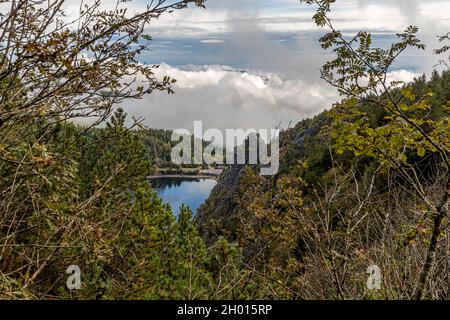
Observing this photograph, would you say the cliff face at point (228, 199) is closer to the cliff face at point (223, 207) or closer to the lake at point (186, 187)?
the cliff face at point (223, 207)

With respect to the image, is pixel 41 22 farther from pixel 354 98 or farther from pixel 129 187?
pixel 129 187

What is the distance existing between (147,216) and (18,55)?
7.11m

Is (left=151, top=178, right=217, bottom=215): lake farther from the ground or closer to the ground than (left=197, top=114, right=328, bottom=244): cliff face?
closer to the ground

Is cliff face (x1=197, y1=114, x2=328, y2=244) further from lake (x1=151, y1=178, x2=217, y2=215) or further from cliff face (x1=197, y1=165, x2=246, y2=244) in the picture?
lake (x1=151, y1=178, x2=217, y2=215)

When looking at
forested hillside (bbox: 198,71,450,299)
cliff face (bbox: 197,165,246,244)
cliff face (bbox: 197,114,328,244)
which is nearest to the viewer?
forested hillside (bbox: 198,71,450,299)

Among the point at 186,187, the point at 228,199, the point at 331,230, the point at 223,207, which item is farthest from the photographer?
the point at 186,187

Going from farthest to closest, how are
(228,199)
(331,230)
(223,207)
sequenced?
1. (223,207)
2. (228,199)
3. (331,230)

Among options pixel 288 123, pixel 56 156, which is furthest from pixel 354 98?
pixel 56 156

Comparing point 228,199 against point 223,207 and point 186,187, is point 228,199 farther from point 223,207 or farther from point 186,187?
point 186,187

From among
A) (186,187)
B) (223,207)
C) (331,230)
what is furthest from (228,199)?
(186,187)

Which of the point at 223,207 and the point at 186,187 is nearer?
the point at 223,207

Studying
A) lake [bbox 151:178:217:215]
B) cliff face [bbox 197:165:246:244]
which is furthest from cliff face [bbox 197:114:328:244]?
lake [bbox 151:178:217:215]

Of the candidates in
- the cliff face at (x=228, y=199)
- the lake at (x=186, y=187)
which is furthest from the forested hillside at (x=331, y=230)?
the lake at (x=186, y=187)
